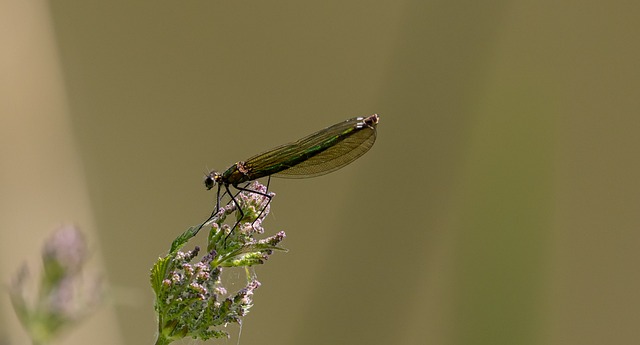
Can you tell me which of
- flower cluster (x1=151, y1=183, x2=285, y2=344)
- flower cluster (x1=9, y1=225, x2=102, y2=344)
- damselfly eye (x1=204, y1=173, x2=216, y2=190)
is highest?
damselfly eye (x1=204, y1=173, x2=216, y2=190)

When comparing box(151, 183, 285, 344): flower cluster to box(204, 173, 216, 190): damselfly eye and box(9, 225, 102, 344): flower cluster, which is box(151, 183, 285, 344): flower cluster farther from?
box(204, 173, 216, 190): damselfly eye

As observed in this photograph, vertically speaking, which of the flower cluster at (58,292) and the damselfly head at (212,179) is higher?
the damselfly head at (212,179)

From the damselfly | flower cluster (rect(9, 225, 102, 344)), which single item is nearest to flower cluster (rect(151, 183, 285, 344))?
flower cluster (rect(9, 225, 102, 344))

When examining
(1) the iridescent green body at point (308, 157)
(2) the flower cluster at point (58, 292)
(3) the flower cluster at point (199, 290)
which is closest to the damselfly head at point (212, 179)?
(1) the iridescent green body at point (308, 157)

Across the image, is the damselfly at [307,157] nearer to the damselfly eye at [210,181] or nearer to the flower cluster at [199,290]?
the damselfly eye at [210,181]

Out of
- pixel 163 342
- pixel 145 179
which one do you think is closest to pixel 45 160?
pixel 145 179

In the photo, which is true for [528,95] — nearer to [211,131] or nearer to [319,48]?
[319,48]
